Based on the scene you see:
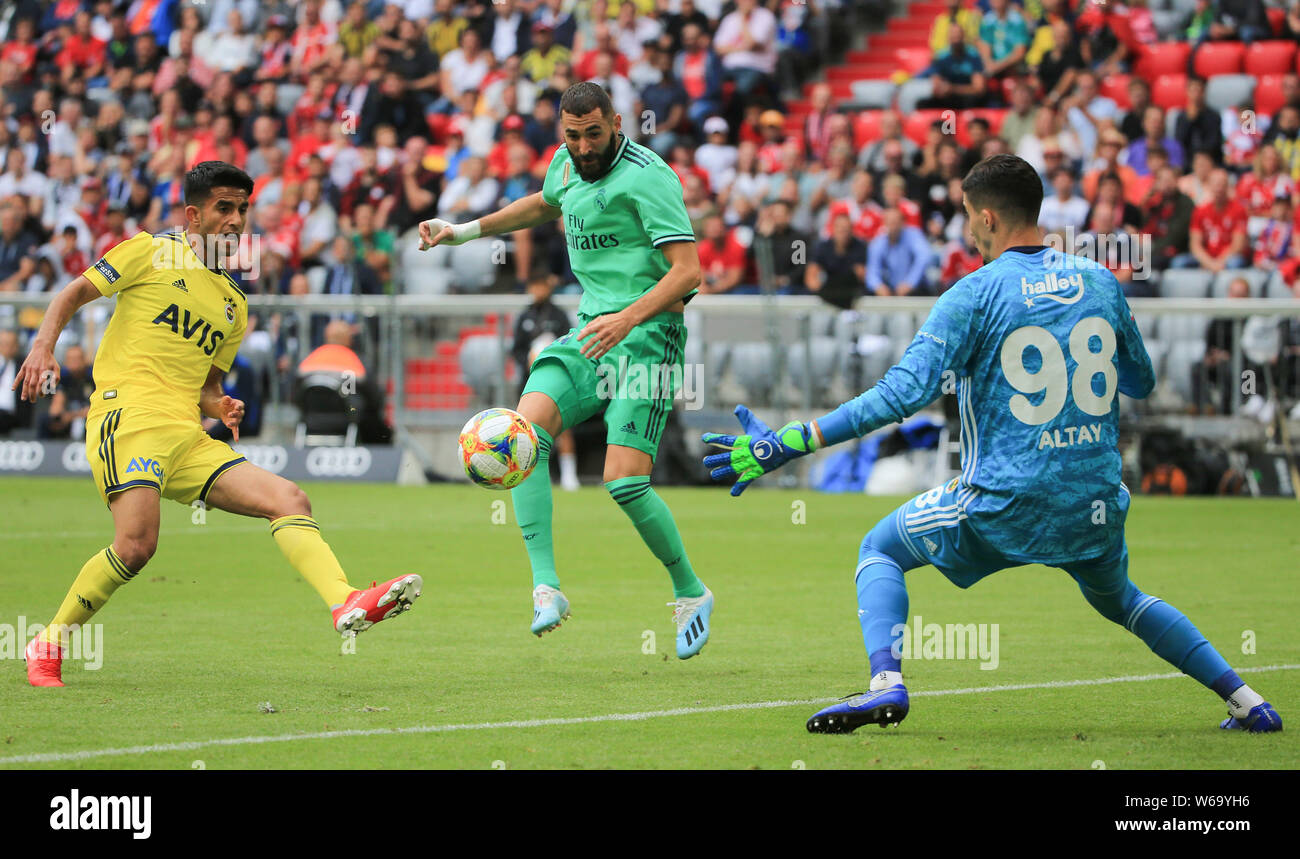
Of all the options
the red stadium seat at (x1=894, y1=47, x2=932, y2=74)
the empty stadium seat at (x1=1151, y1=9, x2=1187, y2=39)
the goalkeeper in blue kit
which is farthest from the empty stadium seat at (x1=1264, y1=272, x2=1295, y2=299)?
the goalkeeper in blue kit

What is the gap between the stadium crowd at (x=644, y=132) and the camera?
59.7ft

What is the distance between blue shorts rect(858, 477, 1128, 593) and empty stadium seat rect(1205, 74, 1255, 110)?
1526 cm

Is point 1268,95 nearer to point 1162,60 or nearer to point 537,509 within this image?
point 1162,60

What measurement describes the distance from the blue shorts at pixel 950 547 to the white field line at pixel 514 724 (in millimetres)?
868

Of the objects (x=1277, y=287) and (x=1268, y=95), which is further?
(x=1268, y=95)

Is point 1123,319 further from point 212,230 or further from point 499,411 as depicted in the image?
point 212,230

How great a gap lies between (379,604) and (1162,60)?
17016 millimetres

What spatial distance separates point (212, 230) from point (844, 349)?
11261 millimetres

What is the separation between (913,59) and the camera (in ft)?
75.8

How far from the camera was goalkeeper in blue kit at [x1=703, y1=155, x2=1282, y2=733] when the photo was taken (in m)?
5.49

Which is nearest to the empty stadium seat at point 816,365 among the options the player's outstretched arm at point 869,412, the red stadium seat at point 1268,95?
the red stadium seat at point 1268,95

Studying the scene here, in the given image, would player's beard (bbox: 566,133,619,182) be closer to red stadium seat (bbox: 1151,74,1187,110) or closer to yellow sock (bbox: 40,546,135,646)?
yellow sock (bbox: 40,546,135,646)

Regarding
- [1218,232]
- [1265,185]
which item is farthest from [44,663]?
[1265,185]
